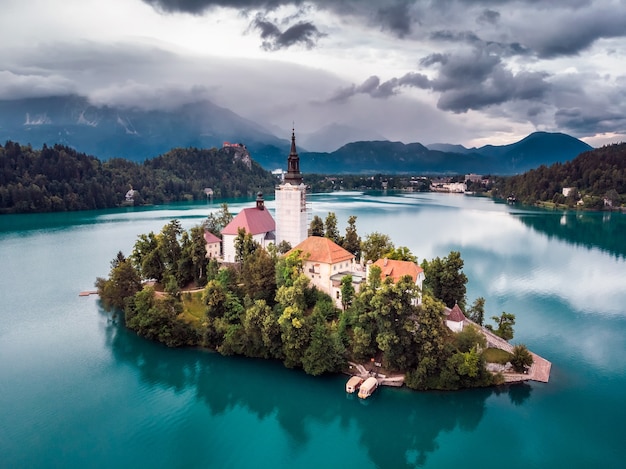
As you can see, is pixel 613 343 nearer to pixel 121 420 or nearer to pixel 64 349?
pixel 121 420

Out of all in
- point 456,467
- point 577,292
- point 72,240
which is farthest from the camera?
point 72,240

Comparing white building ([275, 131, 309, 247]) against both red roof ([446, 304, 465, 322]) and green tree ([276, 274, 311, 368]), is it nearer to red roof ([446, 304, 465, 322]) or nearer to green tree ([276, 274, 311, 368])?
green tree ([276, 274, 311, 368])

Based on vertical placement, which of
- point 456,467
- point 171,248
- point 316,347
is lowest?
point 456,467

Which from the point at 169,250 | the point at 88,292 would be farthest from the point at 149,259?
the point at 88,292

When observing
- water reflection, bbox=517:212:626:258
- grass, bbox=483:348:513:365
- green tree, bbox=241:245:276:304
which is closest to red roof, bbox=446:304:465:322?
grass, bbox=483:348:513:365

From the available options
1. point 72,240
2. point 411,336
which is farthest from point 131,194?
point 411,336

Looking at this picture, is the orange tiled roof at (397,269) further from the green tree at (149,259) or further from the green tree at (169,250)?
the green tree at (149,259)

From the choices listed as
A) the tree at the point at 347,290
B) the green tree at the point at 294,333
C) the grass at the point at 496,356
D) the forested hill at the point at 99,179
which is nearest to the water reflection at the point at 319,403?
the green tree at the point at 294,333

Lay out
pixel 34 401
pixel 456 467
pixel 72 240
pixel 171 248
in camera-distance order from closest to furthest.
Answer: pixel 456 467 < pixel 34 401 < pixel 171 248 < pixel 72 240
